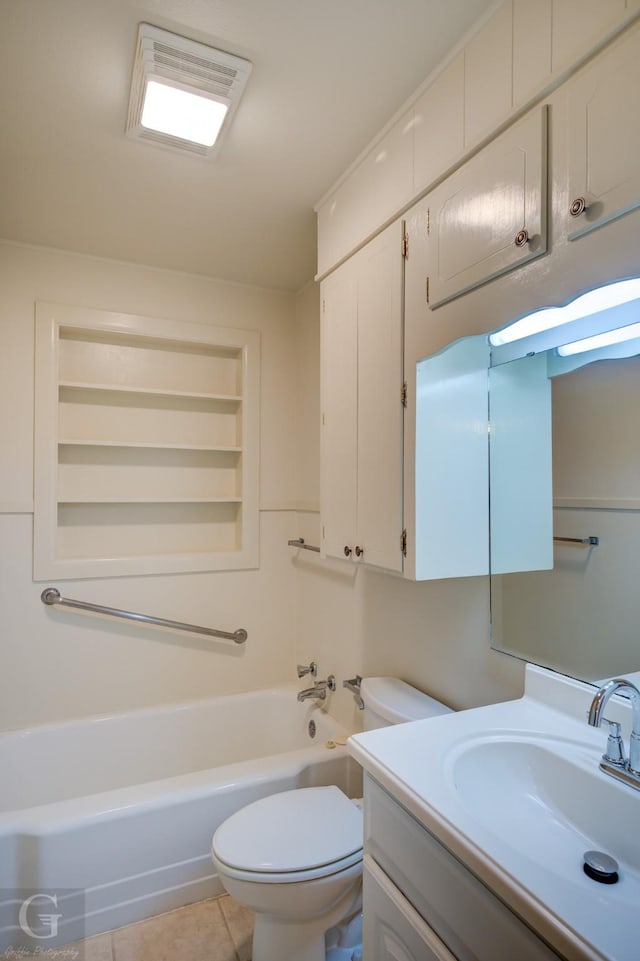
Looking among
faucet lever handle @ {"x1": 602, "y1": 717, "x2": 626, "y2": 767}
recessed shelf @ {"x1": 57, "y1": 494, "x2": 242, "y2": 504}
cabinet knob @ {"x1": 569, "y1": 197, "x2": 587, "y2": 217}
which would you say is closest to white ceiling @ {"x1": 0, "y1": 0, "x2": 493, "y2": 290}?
cabinet knob @ {"x1": 569, "y1": 197, "x2": 587, "y2": 217}

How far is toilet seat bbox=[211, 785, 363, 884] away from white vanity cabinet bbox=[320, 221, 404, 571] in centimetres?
77

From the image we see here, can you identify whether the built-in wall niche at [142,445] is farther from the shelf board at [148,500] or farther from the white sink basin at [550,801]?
the white sink basin at [550,801]

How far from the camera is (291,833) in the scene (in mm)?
1476

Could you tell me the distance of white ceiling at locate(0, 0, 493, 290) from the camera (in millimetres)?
1172

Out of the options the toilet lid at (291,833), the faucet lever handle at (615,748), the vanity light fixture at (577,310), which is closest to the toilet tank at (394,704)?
the toilet lid at (291,833)

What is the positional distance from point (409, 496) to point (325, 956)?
138 cm

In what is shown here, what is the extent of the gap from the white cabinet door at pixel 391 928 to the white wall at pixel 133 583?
1663 millimetres

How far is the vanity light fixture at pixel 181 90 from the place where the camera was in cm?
125

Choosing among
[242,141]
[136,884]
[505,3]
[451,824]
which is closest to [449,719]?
[451,824]

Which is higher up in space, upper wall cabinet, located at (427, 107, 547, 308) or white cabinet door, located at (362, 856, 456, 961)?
upper wall cabinet, located at (427, 107, 547, 308)

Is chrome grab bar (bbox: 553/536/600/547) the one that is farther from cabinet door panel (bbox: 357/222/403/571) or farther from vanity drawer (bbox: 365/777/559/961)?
vanity drawer (bbox: 365/777/559/961)

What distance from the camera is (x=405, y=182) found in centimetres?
142

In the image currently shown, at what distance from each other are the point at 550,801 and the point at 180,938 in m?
1.41

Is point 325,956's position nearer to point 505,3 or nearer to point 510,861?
point 510,861
